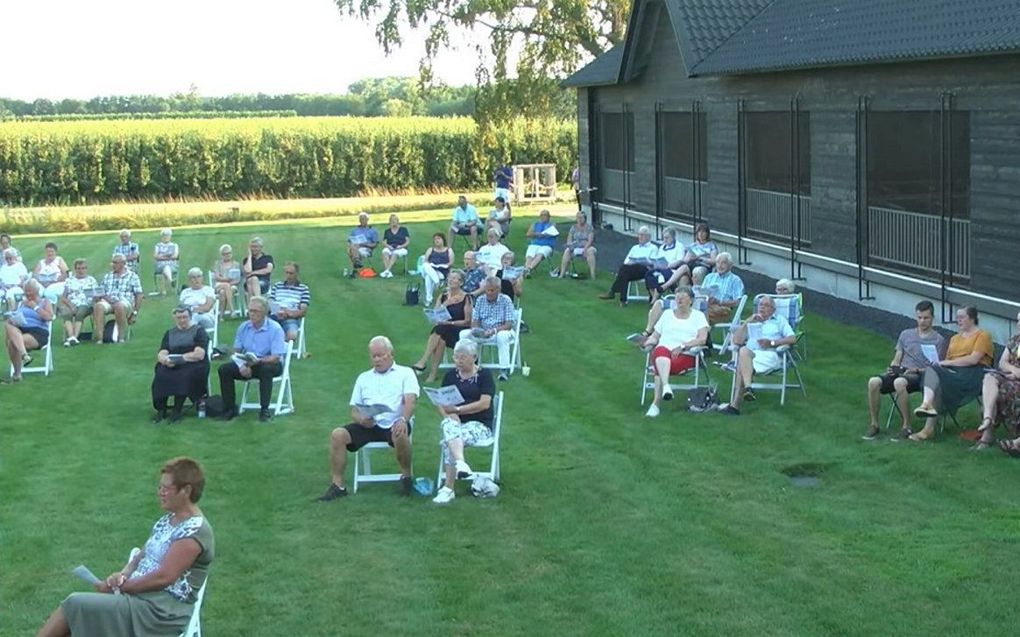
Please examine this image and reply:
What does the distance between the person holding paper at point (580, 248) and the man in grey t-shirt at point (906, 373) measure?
12172 millimetres

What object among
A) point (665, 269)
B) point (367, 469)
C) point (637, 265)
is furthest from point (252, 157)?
point (367, 469)

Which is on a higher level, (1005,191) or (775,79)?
(775,79)

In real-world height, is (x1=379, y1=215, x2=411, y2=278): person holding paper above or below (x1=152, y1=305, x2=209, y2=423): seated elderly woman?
above

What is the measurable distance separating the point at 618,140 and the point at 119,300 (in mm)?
16136

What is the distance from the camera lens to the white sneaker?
10.9m

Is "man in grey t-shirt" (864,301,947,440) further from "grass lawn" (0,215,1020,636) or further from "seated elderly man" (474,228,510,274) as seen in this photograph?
"seated elderly man" (474,228,510,274)

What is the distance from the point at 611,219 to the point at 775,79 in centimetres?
1165

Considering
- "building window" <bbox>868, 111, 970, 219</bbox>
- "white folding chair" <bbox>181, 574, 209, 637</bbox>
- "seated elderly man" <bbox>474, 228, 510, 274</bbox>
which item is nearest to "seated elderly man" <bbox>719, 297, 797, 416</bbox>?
"building window" <bbox>868, 111, 970, 219</bbox>

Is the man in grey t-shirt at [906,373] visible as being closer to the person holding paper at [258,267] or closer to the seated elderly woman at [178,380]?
the seated elderly woman at [178,380]

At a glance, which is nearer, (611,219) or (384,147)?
(611,219)

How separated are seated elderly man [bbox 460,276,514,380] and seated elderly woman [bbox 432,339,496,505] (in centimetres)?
456

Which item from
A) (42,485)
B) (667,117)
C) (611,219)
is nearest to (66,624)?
(42,485)

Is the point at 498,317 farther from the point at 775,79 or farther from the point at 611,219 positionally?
the point at 611,219

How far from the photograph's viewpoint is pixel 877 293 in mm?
19703
